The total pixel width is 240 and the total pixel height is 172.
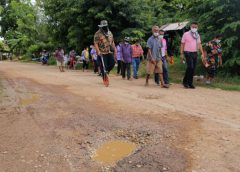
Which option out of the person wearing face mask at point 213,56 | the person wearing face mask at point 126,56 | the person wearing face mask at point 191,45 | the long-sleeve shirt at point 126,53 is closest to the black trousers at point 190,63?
the person wearing face mask at point 191,45

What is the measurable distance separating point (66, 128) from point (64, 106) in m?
1.87

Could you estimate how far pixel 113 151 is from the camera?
5.15m

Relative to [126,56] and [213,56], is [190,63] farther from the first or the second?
[126,56]

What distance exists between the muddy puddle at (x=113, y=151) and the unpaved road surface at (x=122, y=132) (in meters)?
0.08

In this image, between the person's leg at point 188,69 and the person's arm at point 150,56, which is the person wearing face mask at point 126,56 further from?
the person's leg at point 188,69

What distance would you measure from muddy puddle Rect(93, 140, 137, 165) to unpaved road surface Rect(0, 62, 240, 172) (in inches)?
3.0

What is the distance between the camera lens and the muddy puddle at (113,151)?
190 inches

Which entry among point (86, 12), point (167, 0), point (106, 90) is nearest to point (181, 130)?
point (106, 90)

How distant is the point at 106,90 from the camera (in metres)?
10.7

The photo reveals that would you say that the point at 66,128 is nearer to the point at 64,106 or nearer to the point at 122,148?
the point at 122,148

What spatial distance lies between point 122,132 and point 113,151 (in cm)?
78

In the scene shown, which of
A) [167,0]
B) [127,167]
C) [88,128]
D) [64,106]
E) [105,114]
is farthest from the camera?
[167,0]

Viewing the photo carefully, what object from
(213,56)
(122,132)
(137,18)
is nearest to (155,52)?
(213,56)

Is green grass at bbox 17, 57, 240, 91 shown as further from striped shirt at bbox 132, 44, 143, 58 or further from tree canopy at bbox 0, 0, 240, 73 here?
striped shirt at bbox 132, 44, 143, 58
